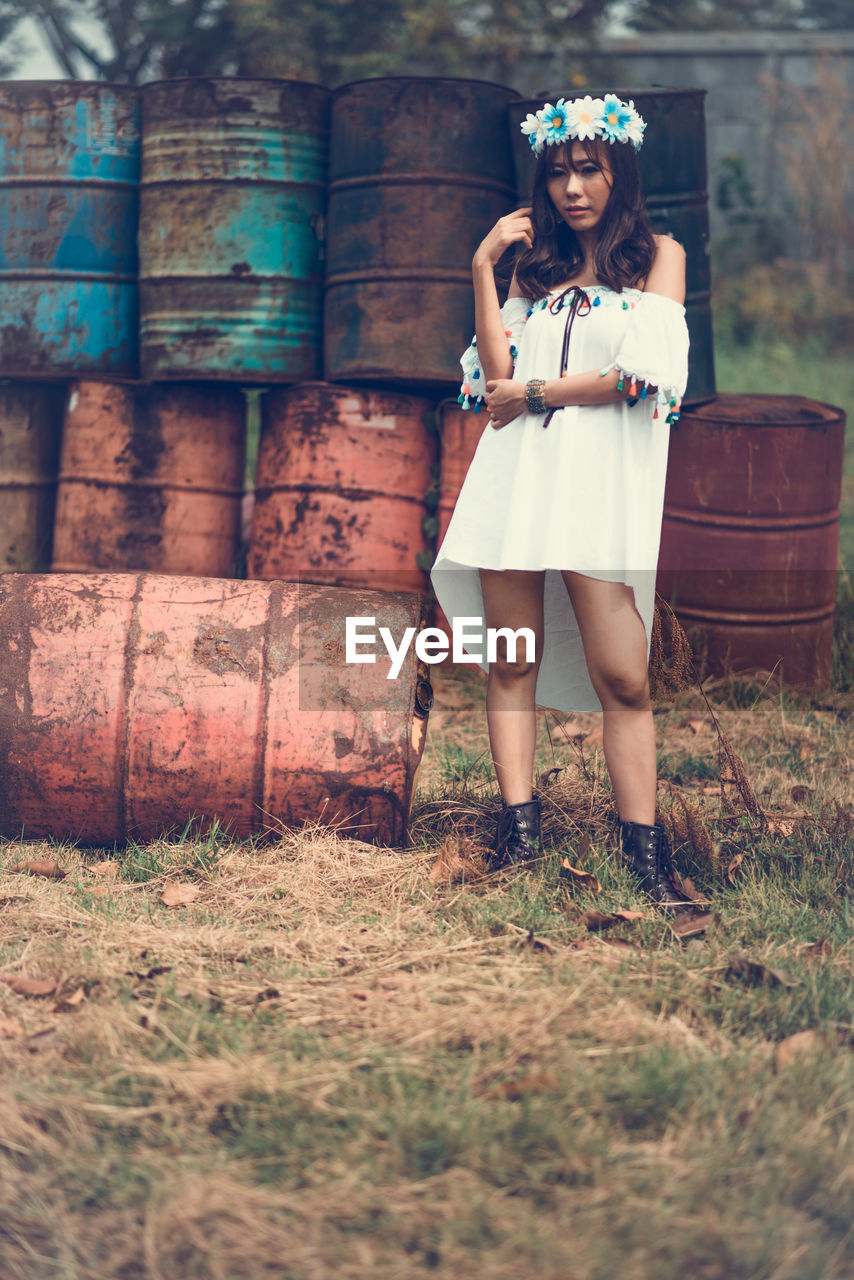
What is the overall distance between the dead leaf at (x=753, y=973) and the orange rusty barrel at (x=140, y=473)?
2.71 metres

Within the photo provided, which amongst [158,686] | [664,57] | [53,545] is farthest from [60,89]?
[664,57]

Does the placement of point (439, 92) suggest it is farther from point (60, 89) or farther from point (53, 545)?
point (53, 545)

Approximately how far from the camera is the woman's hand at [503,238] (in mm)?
2492

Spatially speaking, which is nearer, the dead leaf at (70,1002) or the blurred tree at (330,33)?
the dead leaf at (70,1002)

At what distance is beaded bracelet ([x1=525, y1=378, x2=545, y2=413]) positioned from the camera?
2.44 m

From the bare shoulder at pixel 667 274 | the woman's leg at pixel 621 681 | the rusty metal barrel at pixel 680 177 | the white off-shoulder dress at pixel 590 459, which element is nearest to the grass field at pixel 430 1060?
the woman's leg at pixel 621 681

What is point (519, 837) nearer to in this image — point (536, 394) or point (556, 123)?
point (536, 394)

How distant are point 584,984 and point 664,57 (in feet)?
29.6

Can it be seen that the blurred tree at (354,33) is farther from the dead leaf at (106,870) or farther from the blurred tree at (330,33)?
the dead leaf at (106,870)

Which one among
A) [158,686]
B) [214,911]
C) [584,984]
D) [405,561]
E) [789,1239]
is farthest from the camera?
[405,561]

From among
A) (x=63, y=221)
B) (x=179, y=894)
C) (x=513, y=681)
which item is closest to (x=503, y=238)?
(x=513, y=681)

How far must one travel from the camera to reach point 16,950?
226cm

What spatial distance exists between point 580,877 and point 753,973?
18.4 inches

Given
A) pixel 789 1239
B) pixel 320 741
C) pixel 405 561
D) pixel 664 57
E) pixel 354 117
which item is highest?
pixel 664 57
